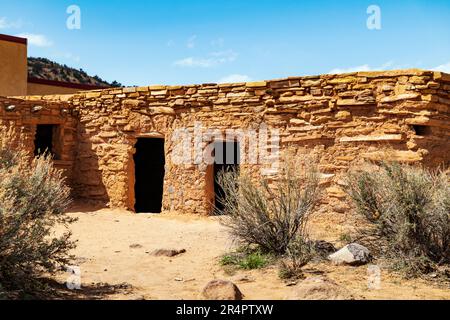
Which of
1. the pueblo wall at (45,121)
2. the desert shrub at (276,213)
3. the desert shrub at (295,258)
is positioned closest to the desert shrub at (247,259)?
the desert shrub at (276,213)

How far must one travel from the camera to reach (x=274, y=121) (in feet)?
32.0

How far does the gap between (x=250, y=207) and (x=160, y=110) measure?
5.23 metres

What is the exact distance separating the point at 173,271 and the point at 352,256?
226 centimetres

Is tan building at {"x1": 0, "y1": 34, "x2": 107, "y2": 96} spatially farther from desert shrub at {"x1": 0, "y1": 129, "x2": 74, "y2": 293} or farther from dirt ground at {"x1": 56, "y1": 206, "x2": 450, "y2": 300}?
desert shrub at {"x1": 0, "y1": 129, "x2": 74, "y2": 293}

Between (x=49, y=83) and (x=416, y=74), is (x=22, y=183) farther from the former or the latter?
(x=49, y=83)

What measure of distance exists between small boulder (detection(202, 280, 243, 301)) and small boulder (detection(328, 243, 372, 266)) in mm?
1779

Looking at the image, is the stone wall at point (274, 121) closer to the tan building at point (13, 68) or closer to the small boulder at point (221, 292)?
the small boulder at point (221, 292)

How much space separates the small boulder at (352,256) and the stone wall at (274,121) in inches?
110

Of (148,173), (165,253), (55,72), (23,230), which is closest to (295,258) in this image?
(165,253)

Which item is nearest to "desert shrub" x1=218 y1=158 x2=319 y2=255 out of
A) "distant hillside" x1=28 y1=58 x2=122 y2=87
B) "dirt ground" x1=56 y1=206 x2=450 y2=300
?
"dirt ground" x1=56 y1=206 x2=450 y2=300

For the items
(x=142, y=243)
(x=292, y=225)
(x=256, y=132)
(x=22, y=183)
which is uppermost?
(x=256, y=132)

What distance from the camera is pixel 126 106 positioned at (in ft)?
36.8

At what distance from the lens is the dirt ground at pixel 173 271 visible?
15.8 ft
